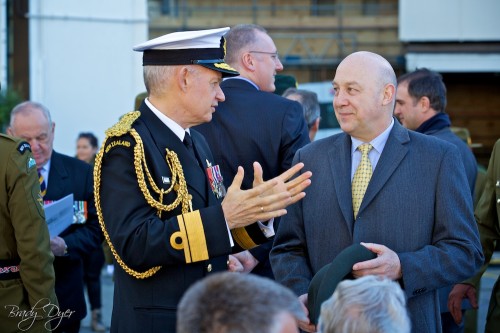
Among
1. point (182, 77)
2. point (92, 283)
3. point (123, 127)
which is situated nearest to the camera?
point (123, 127)

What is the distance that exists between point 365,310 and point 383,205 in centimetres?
110

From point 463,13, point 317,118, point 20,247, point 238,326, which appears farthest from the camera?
point 463,13

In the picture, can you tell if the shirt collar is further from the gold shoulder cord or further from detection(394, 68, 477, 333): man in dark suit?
detection(394, 68, 477, 333): man in dark suit

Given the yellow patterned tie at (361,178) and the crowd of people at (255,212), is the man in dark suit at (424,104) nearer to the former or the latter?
the crowd of people at (255,212)

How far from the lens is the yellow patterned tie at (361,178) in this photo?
12.5 feet

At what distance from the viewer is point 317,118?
6641 mm

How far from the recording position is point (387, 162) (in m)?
3.76

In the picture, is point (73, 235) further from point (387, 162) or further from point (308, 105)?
point (387, 162)

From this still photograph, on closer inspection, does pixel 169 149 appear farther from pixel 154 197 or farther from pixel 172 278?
pixel 172 278

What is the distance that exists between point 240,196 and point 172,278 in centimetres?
48

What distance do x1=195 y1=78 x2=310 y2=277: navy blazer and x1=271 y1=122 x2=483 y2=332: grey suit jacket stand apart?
972 mm

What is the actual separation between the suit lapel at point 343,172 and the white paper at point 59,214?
1.99 m

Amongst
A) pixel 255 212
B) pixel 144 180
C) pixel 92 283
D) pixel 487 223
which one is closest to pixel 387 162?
pixel 255 212

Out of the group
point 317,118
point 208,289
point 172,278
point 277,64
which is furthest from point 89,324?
point 208,289
